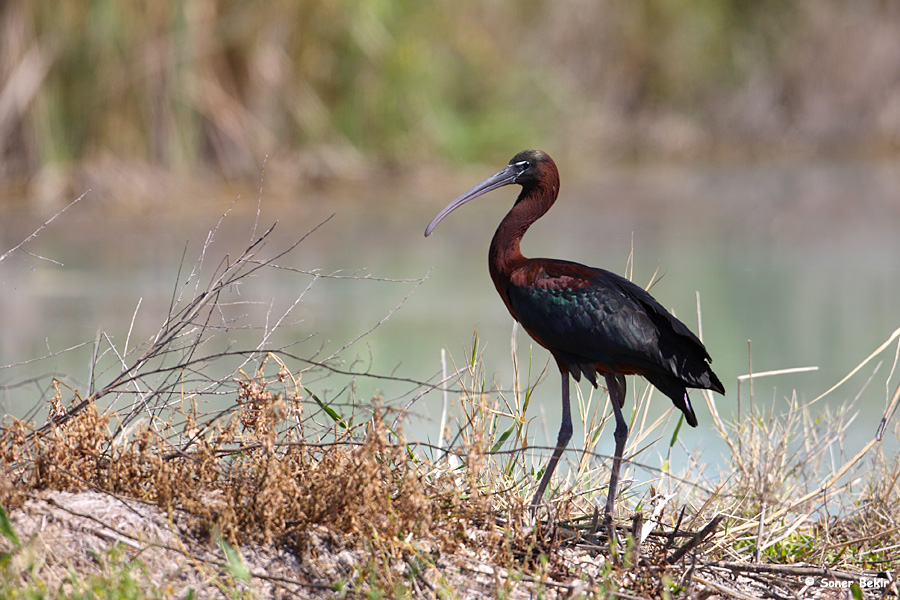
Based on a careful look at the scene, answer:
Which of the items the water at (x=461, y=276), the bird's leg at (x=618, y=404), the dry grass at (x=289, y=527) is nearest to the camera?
the dry grass at (x=289, y=527)

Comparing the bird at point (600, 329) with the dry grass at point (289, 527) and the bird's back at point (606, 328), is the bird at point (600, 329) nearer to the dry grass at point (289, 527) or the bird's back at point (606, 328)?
the bird's back at point (606, 328)

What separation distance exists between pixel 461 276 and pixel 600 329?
415 centimetres

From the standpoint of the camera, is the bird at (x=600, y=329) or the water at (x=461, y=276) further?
the water at (x=461, y=276)

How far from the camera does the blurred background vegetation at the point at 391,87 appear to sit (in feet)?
24.1

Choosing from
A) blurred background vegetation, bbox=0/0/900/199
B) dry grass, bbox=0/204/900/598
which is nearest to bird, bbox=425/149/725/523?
dry grass, bbox=0/204/900/598

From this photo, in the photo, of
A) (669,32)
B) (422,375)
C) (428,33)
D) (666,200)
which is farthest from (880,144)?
(422,375)

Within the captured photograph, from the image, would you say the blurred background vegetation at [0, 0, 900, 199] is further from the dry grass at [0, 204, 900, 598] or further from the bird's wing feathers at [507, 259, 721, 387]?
the bird's wing feathers at [507, 259, 721, 387]

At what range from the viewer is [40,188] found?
7.24 meters

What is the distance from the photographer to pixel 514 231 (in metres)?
2.90

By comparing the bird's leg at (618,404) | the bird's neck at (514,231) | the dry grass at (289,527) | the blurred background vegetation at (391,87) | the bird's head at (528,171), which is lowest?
the dry grass at (289,527)

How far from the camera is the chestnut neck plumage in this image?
288 cm

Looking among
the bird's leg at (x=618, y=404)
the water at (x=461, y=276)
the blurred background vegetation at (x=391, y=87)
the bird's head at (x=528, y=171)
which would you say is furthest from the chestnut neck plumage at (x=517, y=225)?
the blurred background vegetation at (x=391, y=87)

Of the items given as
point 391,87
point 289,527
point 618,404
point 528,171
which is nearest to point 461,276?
point 391,87

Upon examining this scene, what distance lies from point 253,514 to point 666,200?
7.34 meters
